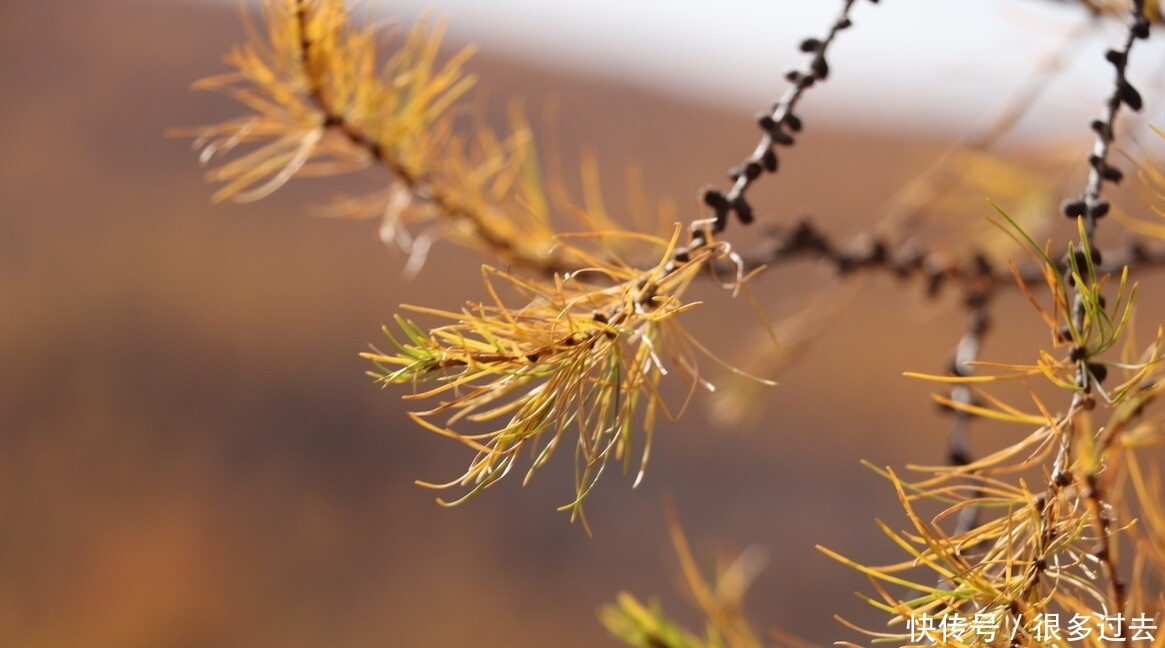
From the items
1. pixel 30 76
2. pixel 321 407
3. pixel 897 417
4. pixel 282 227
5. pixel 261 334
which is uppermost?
pixel 30 76

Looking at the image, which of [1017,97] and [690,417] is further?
[690,417]

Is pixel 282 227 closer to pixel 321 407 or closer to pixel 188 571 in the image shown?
pixel 321 407

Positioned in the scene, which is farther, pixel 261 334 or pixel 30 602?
pixel 261 334

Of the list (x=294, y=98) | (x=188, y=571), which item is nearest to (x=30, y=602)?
(x=188, y=571)

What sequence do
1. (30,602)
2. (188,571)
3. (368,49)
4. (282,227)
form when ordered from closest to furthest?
(368,49)
(30,602)
(188,571)
(282,227)

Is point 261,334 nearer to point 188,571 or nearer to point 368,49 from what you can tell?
point 188,571

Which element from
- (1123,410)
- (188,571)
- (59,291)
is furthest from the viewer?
(59,291)

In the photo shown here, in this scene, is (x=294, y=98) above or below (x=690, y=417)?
above

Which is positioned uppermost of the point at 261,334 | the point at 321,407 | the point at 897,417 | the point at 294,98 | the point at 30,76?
the point at 30,76

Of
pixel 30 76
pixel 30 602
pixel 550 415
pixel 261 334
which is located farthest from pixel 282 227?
pixel 550 415

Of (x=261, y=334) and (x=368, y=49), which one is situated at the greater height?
(x=368, y=49)
